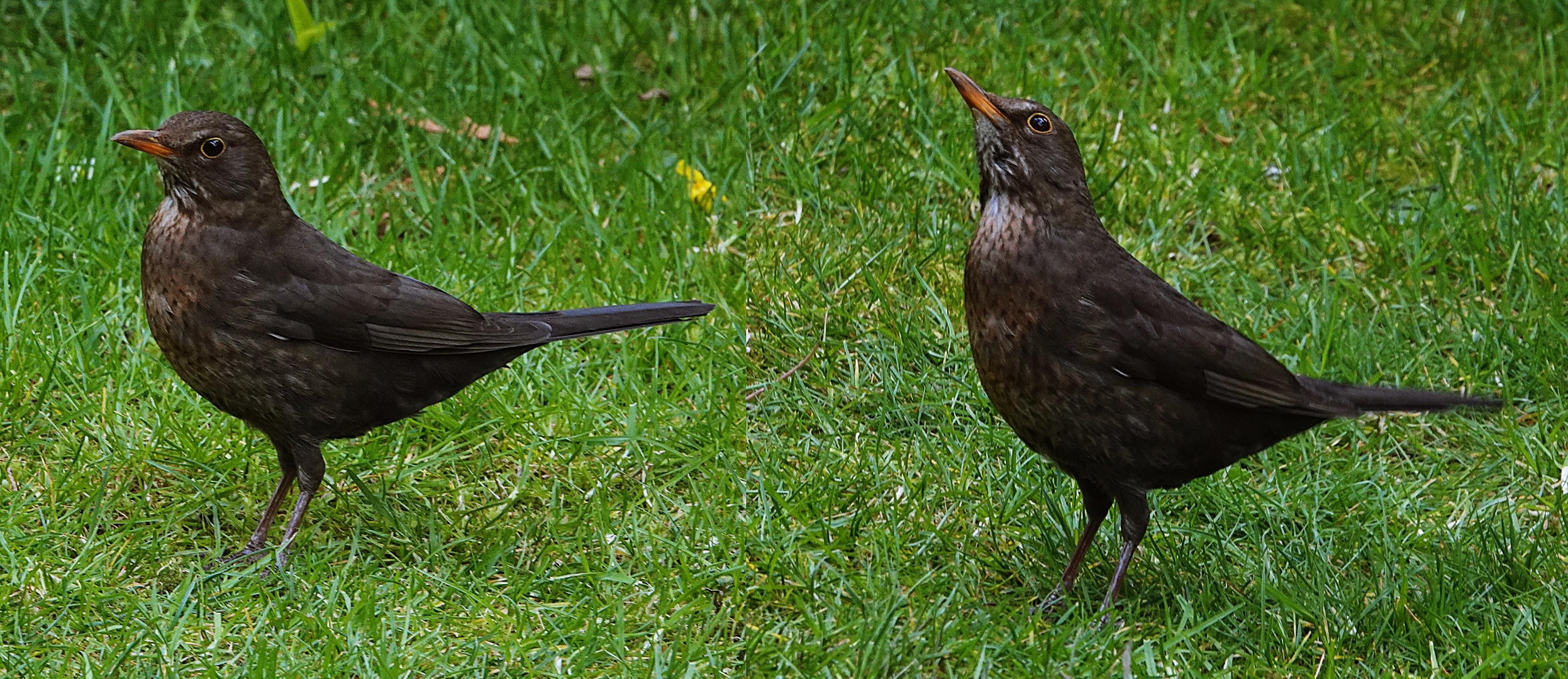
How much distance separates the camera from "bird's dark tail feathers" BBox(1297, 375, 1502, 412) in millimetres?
4098

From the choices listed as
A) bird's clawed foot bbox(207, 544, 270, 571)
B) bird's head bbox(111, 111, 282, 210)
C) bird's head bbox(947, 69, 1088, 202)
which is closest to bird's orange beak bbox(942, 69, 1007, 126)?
bird's head bbox(947, 69, 1088, 202)

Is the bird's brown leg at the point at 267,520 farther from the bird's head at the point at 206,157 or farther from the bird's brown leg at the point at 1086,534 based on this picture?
the bird's brown leg at the point at 1086,534

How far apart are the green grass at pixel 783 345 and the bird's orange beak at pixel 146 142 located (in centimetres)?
92

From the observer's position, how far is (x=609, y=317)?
180 inches

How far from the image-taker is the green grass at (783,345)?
4145 millimetres

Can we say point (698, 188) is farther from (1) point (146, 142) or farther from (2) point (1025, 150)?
(1) point (146, 142)

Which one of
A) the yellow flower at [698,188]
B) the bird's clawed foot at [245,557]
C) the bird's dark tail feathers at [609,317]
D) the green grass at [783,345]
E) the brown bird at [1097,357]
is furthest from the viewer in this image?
the yellow flower at [698,188]

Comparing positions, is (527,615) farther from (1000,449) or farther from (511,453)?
(1000,449)

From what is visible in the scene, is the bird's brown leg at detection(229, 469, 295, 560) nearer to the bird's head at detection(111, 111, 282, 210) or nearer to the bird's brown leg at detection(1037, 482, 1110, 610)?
the bird's head at detection(111, 111, 282, 210)

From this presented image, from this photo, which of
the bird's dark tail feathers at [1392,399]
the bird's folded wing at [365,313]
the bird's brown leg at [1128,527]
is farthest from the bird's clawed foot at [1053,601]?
the bird's folded wing at [365,313]

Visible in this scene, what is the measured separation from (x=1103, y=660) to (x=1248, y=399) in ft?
2.46

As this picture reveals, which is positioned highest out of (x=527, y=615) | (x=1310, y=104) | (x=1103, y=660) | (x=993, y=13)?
(x=993, y=13)

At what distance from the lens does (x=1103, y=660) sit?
13.0 feet

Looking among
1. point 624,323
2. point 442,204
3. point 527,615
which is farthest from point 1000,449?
point 442,204
